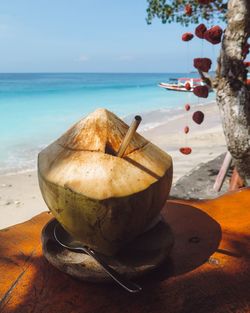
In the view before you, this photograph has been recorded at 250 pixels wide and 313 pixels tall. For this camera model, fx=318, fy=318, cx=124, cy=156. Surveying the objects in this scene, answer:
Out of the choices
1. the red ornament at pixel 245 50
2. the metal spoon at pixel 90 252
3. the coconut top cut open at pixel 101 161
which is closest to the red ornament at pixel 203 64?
the red ornament at pixel 245 50

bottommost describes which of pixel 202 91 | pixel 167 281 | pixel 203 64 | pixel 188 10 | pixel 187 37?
pixel 167 281

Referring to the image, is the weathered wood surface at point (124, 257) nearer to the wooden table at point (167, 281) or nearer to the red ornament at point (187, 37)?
the wooden table at point (167, 281)

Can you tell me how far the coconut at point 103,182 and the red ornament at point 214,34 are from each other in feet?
4.91

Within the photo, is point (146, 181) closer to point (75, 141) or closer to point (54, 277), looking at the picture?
point (75, 141)

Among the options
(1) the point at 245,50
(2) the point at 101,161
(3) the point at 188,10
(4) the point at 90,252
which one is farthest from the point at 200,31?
(4) the point at 90,252

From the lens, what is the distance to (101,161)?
30.2 inches

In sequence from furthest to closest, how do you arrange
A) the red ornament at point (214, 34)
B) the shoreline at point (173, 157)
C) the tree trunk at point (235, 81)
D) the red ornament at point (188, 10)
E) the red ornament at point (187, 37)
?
the shoreline at point (173, 157), the red ornament at point (188, 10), the red ornament at point (187, 37), the red ornament at point (214, 34), the tree trunk at point (235, 81)

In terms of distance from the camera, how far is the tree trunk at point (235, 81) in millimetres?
1868

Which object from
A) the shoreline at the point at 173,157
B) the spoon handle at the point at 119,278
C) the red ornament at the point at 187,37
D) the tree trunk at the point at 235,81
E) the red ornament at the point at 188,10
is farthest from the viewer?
the shoreline at the point at 173,157

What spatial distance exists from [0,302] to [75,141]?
0.44 m

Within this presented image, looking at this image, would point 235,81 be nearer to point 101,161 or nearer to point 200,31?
point 200,31

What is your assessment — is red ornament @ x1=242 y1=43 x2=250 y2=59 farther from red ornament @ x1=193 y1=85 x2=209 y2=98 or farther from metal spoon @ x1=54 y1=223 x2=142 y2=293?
metal spoon @ x1=54 y1=223 x2=142 y2=293

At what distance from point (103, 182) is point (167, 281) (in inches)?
12.2

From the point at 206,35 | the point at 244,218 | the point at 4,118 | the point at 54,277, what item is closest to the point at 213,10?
the point at 206,35
